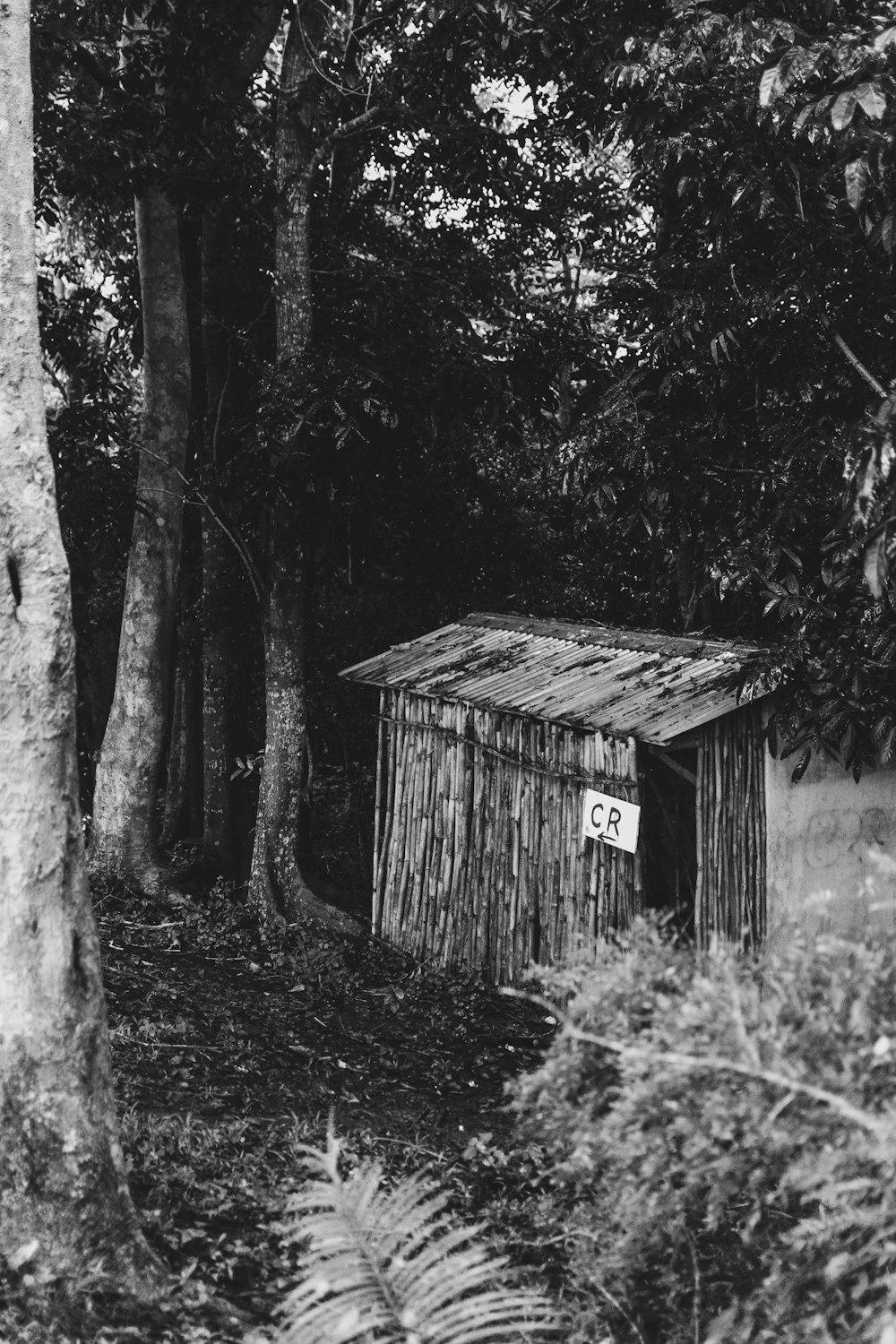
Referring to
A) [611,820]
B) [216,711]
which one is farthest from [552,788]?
[216,711]

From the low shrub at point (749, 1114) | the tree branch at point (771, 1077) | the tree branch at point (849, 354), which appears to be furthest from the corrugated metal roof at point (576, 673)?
the tree branch at point (771, 1077)

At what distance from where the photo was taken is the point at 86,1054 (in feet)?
13.1

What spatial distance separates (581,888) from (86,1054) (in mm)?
4208

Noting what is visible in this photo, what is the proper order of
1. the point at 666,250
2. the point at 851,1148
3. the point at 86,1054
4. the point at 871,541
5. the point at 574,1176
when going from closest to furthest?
the point at 851,1148, the point at 574,1176, the point at 86,1054, the point at 871,541, the point at 666,250

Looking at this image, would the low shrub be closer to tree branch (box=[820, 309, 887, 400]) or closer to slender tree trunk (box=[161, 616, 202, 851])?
tree branch (box=[820, 309, 887, 400])

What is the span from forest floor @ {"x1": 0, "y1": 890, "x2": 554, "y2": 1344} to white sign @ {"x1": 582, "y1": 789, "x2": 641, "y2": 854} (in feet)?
4.27

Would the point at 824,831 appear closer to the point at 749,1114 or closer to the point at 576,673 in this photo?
the point at 576,673

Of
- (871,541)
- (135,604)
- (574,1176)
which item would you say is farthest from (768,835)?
(135,604)

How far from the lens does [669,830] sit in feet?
27.1

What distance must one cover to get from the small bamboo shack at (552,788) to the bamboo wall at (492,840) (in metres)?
0.01

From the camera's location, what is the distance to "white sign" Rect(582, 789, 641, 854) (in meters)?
7.18

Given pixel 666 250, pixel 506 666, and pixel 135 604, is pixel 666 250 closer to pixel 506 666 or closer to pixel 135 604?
pixel 506 666

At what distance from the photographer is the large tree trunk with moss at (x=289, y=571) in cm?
888

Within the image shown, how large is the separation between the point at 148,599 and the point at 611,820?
4394 mm
